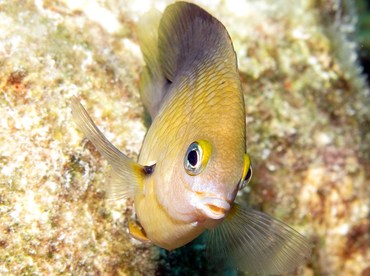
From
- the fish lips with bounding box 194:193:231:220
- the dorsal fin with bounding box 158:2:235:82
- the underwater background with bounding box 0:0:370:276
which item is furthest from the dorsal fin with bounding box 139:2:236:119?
the fish lips with bounding box 194:193:231:220

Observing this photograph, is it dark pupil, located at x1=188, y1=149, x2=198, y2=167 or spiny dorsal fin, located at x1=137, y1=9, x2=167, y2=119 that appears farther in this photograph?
spiny dorsal fin, located at x1=137, y1=9, x2=167, y2=119

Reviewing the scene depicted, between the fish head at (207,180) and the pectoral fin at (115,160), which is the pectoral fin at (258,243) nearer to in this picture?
the fish head at (207,180)

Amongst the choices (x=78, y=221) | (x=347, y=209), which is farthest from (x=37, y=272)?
(x=347, y=209)

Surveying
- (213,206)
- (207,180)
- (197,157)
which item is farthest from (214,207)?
(197,157)

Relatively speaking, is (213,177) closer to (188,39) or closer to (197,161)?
(197,161)

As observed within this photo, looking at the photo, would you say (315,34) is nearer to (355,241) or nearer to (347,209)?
(347,209)

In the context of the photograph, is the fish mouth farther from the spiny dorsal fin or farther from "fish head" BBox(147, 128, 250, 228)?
the spiny dorsal fin

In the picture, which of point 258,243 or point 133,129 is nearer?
point 258,243
